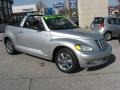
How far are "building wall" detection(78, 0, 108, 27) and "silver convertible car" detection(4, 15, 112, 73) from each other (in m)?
12.4

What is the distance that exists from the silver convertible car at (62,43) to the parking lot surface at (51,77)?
316mm

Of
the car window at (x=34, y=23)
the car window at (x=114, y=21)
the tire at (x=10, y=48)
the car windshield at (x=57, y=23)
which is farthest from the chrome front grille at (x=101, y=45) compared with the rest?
the car window at (x=114, y=21)

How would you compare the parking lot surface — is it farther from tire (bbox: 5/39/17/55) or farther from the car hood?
tire (bbox: 5/39/17/55)

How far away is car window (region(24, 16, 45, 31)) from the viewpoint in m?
8.09

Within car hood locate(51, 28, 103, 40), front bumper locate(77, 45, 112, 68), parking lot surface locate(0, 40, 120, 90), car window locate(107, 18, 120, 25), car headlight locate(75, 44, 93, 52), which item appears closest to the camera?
parking lot surface locate(0, 40, 120, 90)

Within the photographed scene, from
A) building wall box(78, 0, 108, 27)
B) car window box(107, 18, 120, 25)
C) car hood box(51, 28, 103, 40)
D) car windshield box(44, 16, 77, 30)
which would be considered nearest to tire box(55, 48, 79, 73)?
car hood box(51, 28, 103, 40)

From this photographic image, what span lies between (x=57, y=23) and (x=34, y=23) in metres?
0.97

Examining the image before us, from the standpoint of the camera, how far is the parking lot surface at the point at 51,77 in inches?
235

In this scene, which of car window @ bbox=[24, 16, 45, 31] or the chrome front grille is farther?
car window @ bbox=[24, 16, 45, 31]

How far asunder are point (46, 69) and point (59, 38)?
1.03 metres

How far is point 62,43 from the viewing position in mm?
7035

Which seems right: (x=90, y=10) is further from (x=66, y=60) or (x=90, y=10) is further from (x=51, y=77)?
(x=51, y=77)

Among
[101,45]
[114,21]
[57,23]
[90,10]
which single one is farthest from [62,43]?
[90,10]

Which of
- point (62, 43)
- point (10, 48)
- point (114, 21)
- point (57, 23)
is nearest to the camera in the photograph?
point (62, 43)
